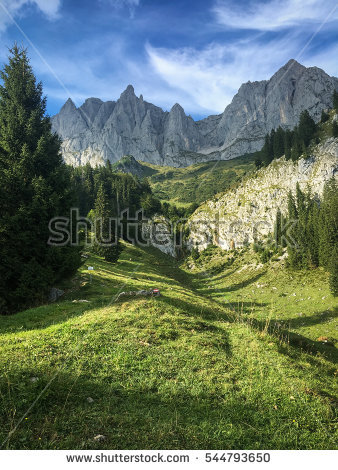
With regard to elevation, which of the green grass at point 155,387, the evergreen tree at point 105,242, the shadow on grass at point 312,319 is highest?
the evergreen tree at point 105,242

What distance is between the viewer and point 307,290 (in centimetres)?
4316

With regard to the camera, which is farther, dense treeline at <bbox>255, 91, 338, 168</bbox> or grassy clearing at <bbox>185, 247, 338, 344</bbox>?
dense treeline at <bbox>255, 91, 338, 168</bbox>

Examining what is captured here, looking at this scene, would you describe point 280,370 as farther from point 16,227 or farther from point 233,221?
point 233,221

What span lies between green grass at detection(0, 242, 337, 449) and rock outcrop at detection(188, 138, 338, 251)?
236 feet

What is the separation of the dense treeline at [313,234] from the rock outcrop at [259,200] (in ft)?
20.8

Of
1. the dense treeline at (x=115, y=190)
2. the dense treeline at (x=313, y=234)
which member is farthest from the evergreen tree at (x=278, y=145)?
the dense treeline at (x=115, y=190)

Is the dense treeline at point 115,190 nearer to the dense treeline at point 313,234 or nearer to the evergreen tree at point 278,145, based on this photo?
the evergreen tree at point 278,145

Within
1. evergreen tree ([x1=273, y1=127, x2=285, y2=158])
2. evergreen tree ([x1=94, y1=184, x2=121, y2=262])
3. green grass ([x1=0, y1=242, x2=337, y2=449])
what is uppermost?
evergreen tree ([x1=273, y1=127, x2=285, y2=158])

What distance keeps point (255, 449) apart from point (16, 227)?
17.8 m

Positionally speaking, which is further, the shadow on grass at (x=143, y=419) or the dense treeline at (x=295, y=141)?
the dense treeline at (x=295, y=141)

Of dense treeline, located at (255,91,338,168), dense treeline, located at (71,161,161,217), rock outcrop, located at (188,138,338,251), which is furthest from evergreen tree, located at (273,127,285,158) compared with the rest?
dense treeline, located at (71,161,161,217)

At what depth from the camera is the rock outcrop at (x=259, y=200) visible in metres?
73.4

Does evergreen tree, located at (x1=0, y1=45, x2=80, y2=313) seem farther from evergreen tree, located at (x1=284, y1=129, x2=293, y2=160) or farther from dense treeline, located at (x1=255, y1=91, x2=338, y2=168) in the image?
evergreen tree, located at (x1=284, y1=129, x2=293, y2=160)

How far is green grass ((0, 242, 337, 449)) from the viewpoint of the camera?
5270 mm
